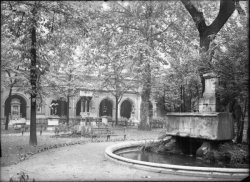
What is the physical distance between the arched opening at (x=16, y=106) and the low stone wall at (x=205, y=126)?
2395 cm

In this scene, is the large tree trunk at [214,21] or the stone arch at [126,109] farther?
the stone arch at [126,109]

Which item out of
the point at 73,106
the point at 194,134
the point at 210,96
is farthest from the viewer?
the point at 73,106

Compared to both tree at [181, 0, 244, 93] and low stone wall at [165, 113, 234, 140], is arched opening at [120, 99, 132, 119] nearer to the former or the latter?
tree at [181, 0, 244, 93]

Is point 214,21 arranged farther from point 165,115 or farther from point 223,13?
point 165,115

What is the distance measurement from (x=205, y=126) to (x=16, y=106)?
86.7 ft

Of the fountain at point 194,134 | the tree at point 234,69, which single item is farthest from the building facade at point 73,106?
the tree at point 234,69

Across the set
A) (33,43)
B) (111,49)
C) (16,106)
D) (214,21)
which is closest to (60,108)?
(16,106)

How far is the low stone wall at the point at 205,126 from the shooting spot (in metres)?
8.87

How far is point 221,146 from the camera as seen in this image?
9.10 m

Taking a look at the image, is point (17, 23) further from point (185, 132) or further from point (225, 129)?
point (225, 129)

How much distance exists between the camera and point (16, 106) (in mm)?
31016

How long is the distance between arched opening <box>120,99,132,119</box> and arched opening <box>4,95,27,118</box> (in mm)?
13530

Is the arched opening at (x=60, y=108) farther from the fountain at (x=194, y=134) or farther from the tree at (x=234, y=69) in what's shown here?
the tree at (x=234, y=69)

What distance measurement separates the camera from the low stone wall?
8.87 m
